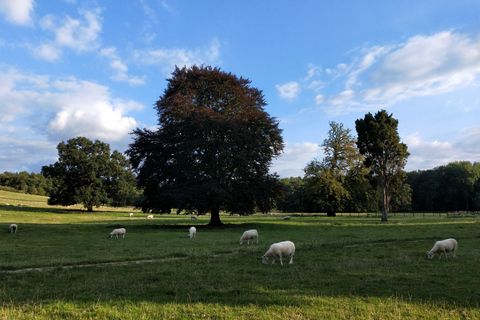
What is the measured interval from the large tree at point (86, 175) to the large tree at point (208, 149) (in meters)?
33.0

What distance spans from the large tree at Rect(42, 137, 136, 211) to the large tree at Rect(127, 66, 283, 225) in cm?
3303

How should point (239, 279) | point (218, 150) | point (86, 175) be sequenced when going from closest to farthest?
1. point (239, 279)
2. point (218, 150)
3. point (86, 175)

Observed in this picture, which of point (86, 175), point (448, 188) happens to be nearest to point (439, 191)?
point (448, 188)

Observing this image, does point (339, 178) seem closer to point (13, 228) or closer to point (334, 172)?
point (334, 172)

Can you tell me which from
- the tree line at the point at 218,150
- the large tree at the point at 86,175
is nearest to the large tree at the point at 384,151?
the tree line at the point at 218,150

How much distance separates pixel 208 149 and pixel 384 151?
32100 millimetres

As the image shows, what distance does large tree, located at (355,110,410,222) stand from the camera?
5006 centimetres

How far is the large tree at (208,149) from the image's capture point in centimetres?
3456

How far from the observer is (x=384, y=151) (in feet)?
167

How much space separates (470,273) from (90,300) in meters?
13.7

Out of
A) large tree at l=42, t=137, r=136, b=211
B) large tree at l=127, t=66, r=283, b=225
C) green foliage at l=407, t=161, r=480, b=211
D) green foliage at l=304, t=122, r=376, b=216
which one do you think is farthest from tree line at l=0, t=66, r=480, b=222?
green foliage at l=407, t=161, r=480, b=211

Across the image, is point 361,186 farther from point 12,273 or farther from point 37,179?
point 37,179

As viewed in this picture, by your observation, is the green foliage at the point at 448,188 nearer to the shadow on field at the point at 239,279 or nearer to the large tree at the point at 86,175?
the large tree at the point at 86,175

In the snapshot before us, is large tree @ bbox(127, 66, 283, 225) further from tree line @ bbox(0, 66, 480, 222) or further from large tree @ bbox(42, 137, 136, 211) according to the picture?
large tree @ bbox(42, 137, 136, 211)
